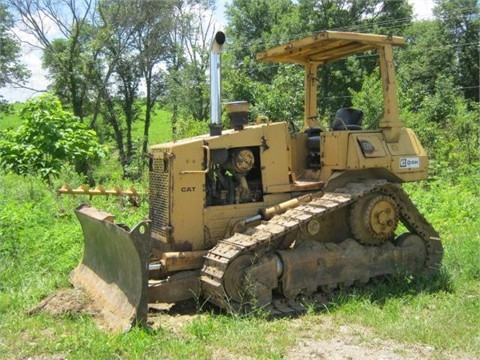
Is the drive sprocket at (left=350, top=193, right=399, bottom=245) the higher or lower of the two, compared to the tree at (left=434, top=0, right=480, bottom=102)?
lower

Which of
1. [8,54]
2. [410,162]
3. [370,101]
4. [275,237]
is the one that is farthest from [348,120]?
[8,54]

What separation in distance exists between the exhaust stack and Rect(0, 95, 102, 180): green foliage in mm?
6442

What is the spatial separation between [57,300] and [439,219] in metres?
7.25

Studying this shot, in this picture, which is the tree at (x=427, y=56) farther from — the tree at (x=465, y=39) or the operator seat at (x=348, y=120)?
the operator seat at (x=348, y=120)

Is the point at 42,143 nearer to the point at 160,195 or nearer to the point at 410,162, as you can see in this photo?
the point at 160,195

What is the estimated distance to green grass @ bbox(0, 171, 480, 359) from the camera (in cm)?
465

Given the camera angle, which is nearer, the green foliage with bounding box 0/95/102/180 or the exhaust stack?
the exhaust stack

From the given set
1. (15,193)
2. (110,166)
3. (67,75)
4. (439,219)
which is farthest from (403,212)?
(67,75)

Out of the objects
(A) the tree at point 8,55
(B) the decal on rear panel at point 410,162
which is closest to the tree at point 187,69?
(A) the tree at point 8,55

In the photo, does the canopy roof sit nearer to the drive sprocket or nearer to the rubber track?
the rubber track

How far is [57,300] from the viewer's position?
5.81m

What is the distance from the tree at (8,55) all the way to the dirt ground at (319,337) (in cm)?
2626

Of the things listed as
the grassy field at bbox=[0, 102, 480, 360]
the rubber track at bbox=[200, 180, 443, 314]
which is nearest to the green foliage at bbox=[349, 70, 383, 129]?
the grassy field at bbox=[0, 102, 480, 360]

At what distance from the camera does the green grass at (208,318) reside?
465 cm
